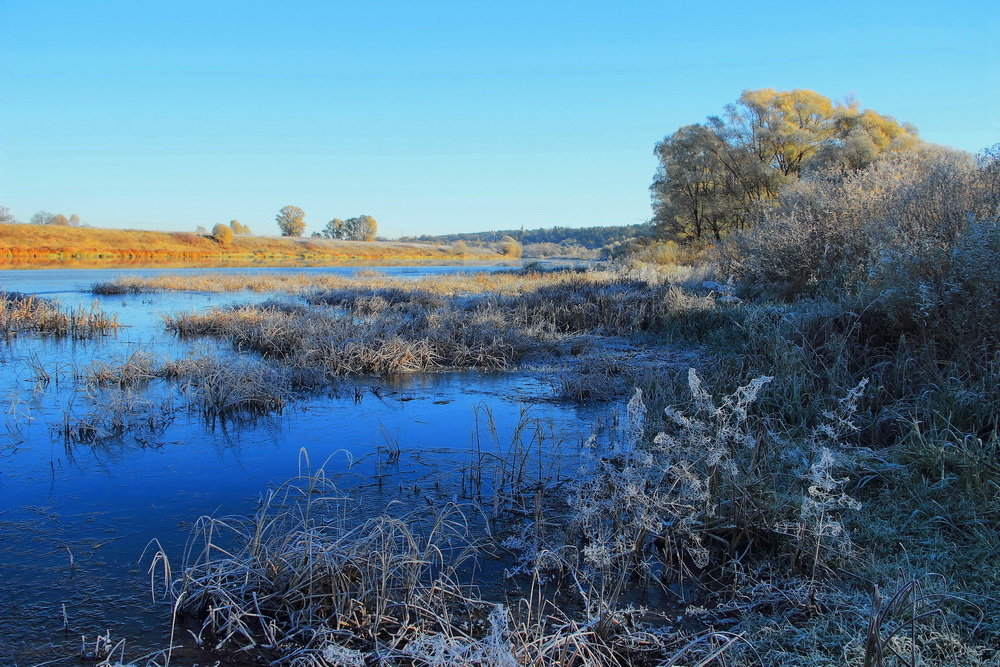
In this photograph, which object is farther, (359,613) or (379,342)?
(379,342)

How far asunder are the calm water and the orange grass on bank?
39865mm

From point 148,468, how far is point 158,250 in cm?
5457

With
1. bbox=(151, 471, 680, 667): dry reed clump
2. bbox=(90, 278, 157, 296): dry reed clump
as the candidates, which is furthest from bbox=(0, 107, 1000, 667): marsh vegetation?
bbox=(90, 278, 157, 296): dry reed clump

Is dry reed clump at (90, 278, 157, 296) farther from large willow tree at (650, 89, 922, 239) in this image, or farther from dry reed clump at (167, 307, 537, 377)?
large willow tree at (650, 89, 922, 239)

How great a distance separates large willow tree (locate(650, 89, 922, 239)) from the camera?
106 ft

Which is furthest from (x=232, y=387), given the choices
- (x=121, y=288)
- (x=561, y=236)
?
(x=561, y=236)

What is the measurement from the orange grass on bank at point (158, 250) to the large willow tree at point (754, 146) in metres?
35.0

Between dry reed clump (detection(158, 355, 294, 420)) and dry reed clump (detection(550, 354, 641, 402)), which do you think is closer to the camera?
dry reed clump (detection(158, 355, 294, 420))

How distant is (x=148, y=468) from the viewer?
5332 millimetres

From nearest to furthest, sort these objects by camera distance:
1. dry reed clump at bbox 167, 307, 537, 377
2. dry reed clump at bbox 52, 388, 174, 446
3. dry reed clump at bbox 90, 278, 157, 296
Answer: dry reed clump at bbox 52, 388, 174, 446 → dry reed clump at bbox 167, 307, 537, 377 → dry reed clump at bbox 90, 278, 157, 296

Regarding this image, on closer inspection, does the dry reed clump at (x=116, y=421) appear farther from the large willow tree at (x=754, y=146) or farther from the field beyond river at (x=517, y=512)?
the large willow tree at (x=754, y=146)

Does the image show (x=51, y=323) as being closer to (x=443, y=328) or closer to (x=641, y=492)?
(x=443, y=328)

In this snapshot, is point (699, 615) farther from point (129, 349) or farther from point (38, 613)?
point (129, 349)

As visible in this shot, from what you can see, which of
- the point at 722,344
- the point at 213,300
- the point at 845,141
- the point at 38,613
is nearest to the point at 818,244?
the point at 722,344
